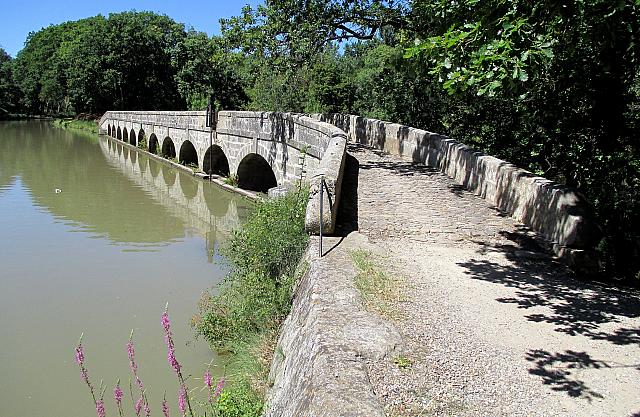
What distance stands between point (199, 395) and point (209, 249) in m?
6.27

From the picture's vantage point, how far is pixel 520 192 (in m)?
7.49

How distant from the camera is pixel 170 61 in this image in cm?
5534

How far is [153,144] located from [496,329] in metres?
31.1

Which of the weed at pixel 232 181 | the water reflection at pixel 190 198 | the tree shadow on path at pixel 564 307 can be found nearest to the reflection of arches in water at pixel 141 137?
the water reflection at pixel 190 198

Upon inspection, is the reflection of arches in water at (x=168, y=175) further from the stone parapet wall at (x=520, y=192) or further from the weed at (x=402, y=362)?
the weed at (x=402, y=362)

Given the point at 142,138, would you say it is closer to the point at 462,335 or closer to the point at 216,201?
the point at 216,201

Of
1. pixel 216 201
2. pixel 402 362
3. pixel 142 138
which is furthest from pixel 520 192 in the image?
pixel 142 138

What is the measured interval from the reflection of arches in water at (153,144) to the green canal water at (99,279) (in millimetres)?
10485

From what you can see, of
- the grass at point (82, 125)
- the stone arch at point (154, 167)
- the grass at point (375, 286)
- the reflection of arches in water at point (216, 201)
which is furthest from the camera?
the grass at point (82, 125)

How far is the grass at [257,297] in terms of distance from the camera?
17.8 feet

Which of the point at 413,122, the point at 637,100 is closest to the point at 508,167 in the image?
the point at 637,100

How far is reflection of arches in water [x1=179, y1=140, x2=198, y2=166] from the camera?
2536 centimetres

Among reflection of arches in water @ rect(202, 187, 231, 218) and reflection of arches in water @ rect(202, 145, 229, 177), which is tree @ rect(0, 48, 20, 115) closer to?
reflection of arches in water @ rect(202, 145, 229, 177)

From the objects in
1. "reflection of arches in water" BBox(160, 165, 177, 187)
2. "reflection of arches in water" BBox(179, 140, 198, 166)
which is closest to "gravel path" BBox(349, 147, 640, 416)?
"reflection of arches in water" BBox(160, 165, 177, 187)
